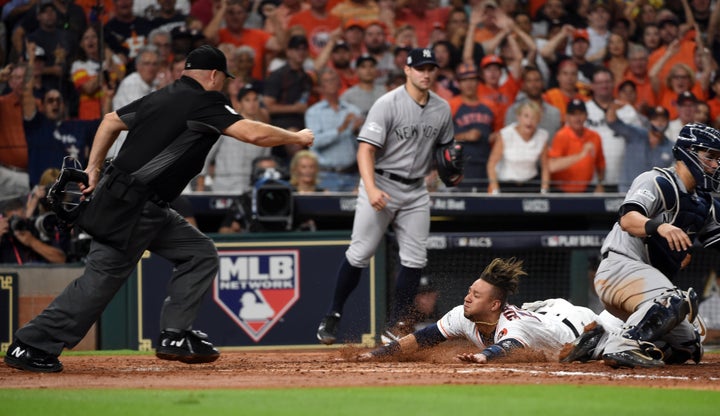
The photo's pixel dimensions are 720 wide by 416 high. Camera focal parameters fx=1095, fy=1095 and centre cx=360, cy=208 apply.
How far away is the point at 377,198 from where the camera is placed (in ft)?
25.5

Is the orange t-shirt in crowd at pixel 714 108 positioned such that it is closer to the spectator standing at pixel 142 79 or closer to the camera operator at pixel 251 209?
the camera operator at pixel 251 209

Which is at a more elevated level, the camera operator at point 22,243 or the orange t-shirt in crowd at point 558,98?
the orange t-shirt in crowd at point 558,98

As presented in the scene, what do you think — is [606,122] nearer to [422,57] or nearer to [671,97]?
[671,97]

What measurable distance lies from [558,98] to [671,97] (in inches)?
57.0

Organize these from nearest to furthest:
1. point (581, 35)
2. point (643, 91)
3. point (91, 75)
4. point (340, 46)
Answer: point (91, 75) < point (340, 46) < point (643, 91) < point (581, 35)

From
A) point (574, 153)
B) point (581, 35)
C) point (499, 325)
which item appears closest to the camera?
point (499, 325)

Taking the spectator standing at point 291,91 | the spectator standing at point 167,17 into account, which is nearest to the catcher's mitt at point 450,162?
the spectator standing at point 291,91

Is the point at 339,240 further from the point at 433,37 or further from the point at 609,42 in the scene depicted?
the point at 609,42

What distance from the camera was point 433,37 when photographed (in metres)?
12.4

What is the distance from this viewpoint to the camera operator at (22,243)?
994cm

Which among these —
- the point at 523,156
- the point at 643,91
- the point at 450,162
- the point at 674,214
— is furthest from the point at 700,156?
the point at 643,91

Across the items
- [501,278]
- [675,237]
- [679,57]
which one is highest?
[679,57]

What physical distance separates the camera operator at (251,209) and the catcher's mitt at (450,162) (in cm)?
201

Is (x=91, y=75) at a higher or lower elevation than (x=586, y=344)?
higher
